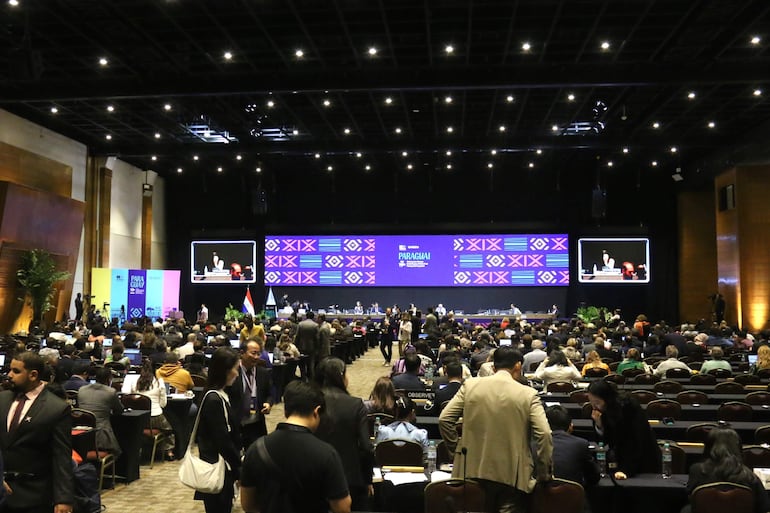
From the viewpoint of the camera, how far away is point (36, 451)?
3389mm

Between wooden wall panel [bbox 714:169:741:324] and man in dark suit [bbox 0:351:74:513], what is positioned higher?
wooden wall panel [bbox 714:169:741:324]

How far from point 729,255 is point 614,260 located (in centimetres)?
601

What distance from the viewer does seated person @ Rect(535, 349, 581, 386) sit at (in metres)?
8.78

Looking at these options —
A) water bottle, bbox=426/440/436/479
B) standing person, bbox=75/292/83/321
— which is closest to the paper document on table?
water bottle, bbox=426/440/436/479

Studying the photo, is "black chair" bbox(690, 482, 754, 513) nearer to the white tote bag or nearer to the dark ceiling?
the white tote bag

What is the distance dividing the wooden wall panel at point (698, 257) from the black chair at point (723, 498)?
26007 mm

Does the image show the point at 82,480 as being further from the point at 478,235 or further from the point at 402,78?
the point at 478,235

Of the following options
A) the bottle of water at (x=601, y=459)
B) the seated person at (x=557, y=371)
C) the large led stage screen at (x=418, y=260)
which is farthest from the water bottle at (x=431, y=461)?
the large led stage screen at (x=418, y=260)

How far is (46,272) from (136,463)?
559 inches

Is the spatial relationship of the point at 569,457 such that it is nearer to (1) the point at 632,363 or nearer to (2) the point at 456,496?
(2) the point at 456,496

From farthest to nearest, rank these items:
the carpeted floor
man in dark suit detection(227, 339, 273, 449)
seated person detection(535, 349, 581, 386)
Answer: seated person detection(535, 349, 581, 386)
the carpeted floor
man in dark suit detection(227, 339, 273, 449)

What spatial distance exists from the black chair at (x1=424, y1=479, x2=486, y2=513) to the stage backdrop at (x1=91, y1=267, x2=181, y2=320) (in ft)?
69.4

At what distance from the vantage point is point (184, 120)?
20672 millimetres

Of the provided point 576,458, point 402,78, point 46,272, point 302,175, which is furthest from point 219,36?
point 302,175
